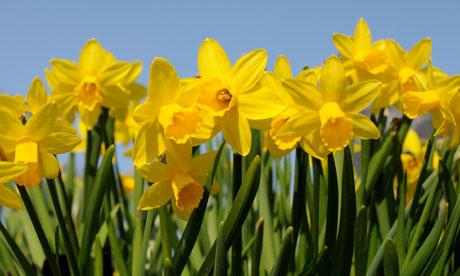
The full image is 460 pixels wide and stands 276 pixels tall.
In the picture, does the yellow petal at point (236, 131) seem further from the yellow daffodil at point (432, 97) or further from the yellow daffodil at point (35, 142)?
the yellow daffodil at point (432, 97)

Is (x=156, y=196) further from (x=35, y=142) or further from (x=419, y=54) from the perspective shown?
(x=419, y=54)

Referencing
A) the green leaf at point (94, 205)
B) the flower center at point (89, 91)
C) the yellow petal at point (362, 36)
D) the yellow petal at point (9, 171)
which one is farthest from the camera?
the flower center at point (89, 91)

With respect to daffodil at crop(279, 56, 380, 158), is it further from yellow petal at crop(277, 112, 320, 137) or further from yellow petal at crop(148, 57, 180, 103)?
yellow petal at crop(148, 57, 180, 103)

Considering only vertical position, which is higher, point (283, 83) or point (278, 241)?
point (283, 83)

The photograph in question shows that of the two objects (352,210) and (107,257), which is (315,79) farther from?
(107,257)

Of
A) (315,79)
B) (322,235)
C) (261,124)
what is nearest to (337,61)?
(315,79)

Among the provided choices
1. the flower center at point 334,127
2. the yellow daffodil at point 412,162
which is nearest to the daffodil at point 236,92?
the flower center at point 334,127
